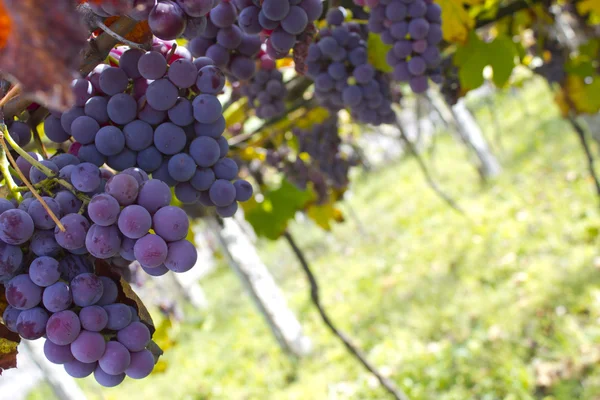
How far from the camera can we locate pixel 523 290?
453 cm

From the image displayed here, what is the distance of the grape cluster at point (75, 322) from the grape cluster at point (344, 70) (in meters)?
0.86

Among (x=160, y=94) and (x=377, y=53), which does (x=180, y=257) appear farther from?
(x=377, y=53)

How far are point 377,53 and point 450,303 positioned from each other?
4209 mm

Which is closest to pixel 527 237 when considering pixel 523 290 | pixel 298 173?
pixel 523 290

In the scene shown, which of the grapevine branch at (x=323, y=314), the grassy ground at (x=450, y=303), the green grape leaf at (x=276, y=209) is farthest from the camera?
the grassy ground at (x=450, y=303)

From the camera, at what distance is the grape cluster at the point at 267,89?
1.46 m

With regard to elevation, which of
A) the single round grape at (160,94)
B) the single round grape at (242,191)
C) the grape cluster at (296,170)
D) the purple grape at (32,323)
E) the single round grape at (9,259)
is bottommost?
the grape cluster at (296,170)

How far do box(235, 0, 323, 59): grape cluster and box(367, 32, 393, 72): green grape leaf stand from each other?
1.67 ft

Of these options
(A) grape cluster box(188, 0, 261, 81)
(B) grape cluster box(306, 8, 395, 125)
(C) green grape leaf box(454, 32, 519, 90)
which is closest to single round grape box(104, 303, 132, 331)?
(A) grape cluster box(188, 0, 261, 81)

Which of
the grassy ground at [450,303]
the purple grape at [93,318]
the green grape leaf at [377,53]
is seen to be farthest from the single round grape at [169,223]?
the grassy ground at [450,303]

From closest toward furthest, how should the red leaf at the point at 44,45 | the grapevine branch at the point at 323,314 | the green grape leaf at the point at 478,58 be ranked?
the red leaf at the point at 44,45, the green grape leaf at the point at 478,58, the grapevine branch at the point at 323,314

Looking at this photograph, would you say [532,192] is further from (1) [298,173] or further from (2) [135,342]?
(2) [135,342]

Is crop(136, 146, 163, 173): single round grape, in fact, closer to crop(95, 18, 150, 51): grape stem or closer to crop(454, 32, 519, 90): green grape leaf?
crop(95, 18, 150, 51): grape stem

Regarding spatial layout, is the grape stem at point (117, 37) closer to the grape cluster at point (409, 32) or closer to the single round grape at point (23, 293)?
the single round grape at point (23, 293)
